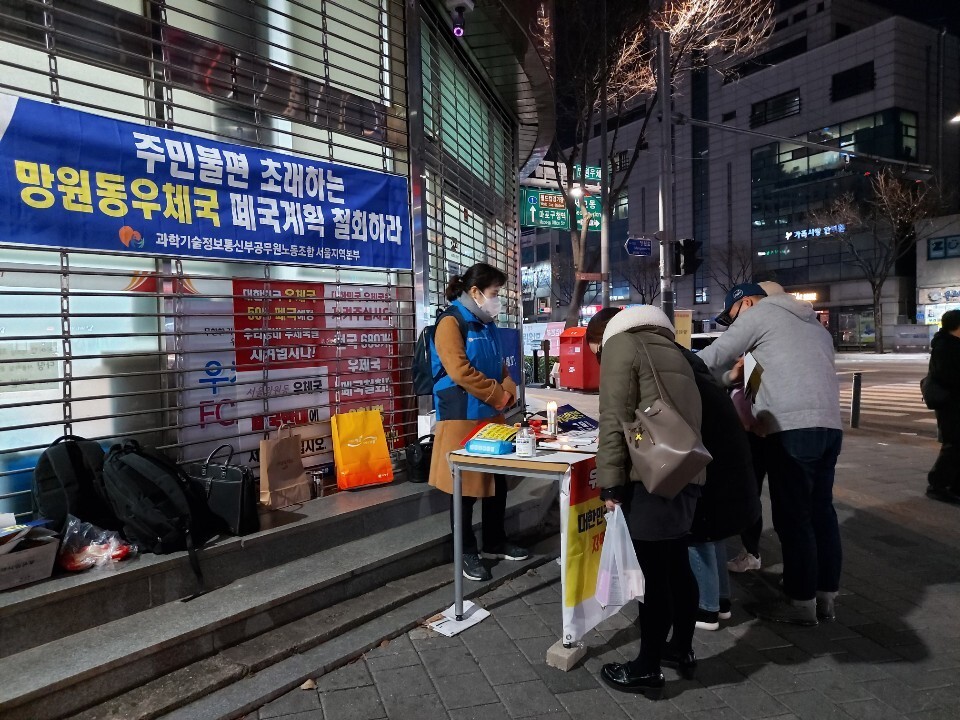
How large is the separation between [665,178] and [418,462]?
8.95 m

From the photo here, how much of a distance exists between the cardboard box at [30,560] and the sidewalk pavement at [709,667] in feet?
4.37

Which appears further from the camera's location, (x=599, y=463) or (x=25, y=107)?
(x=25, y=107)

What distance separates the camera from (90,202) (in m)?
3.74

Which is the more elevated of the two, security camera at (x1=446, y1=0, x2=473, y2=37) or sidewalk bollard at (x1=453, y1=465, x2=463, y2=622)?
security camera at (x1=446, y1=0, x2=473, y2=37)

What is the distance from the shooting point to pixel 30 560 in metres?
2.95

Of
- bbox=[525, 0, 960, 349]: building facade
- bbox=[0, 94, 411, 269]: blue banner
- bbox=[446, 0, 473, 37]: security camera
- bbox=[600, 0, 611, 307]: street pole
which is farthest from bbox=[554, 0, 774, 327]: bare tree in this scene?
bbox=[525, 0, 960, 349]: building facade

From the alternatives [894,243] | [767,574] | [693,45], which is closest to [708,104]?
[894,243]

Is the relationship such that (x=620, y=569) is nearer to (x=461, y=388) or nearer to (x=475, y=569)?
(x=475, y=569)

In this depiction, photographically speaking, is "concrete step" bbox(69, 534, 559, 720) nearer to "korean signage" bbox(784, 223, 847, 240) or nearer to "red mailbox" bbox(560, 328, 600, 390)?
"red mailbox" bbox(560, 328, 600, 390)

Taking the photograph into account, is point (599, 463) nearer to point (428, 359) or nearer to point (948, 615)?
point (428, 359)

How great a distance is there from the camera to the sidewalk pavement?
107 inches

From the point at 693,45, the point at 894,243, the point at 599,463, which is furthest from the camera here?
the point at 894,243

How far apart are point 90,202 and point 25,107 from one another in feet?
1.90

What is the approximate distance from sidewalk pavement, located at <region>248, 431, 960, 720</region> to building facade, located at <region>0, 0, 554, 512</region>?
2146mm
